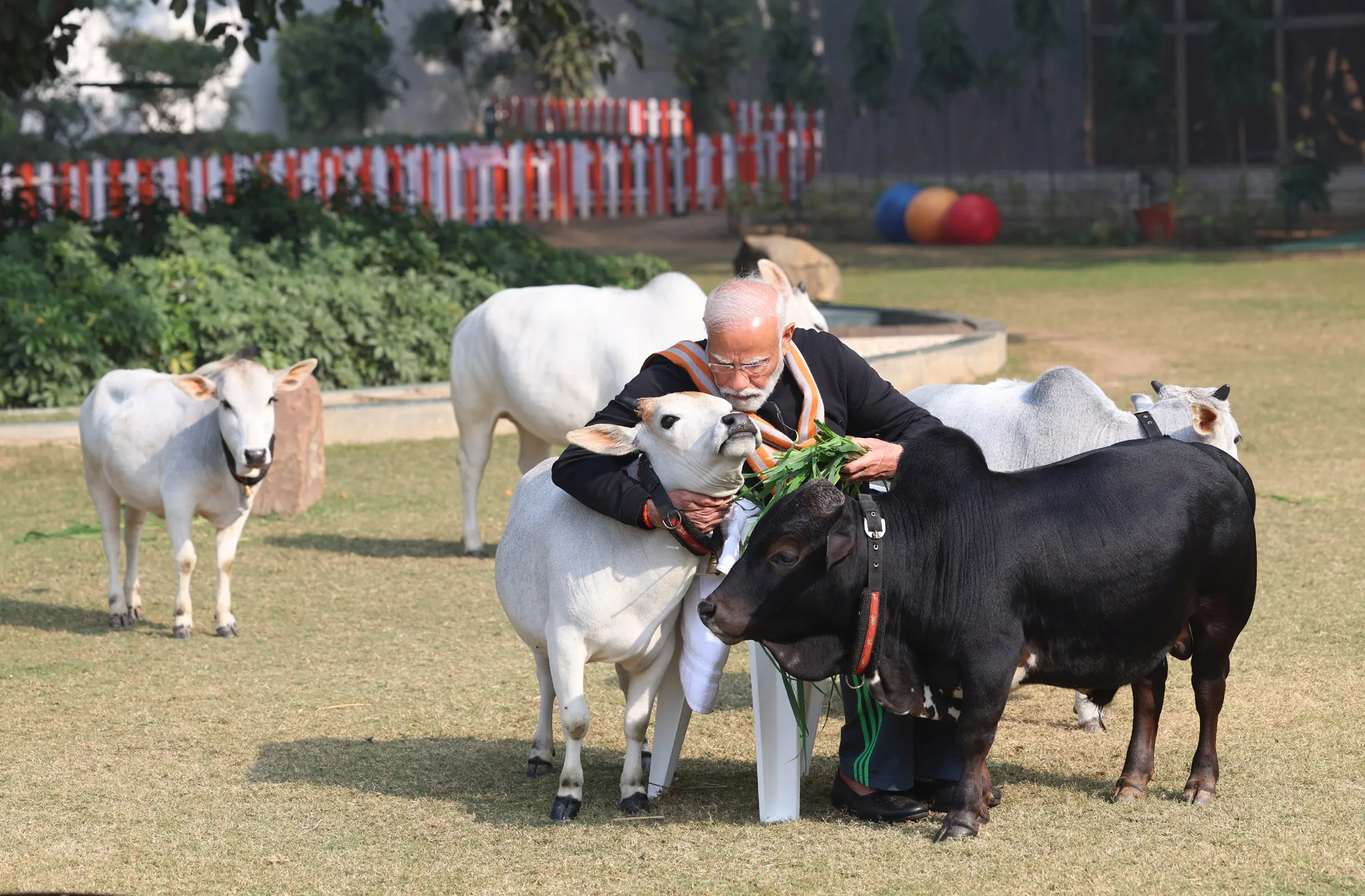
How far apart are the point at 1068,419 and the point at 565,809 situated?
236cm

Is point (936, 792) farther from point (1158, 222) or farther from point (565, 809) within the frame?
point (1158, 222)

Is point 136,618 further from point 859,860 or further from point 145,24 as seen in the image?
point 145,24

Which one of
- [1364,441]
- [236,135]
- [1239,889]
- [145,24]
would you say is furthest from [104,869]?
[145,24]

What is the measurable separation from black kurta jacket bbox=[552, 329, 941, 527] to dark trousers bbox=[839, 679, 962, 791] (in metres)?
0.81

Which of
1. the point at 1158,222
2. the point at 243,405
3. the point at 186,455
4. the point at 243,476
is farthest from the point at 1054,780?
the point at 1158,222

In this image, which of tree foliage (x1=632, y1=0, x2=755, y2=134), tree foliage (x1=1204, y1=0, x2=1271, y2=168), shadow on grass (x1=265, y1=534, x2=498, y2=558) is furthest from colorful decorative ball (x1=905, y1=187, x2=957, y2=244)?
shadow on grass (x1=265, y1=534, x2=498, y2=558)

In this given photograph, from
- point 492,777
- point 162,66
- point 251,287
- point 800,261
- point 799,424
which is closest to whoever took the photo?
point 799,424

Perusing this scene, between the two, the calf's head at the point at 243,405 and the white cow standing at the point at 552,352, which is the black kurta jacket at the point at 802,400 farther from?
the white cow standing at the point at 552,352

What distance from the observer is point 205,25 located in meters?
11.7

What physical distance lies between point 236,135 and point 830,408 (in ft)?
104

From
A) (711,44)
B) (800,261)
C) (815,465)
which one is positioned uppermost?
(711,44)

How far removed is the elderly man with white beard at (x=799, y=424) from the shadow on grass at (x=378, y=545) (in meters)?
4.00

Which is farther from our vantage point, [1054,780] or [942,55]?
[942,55]

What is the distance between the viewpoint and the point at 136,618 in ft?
26.5
